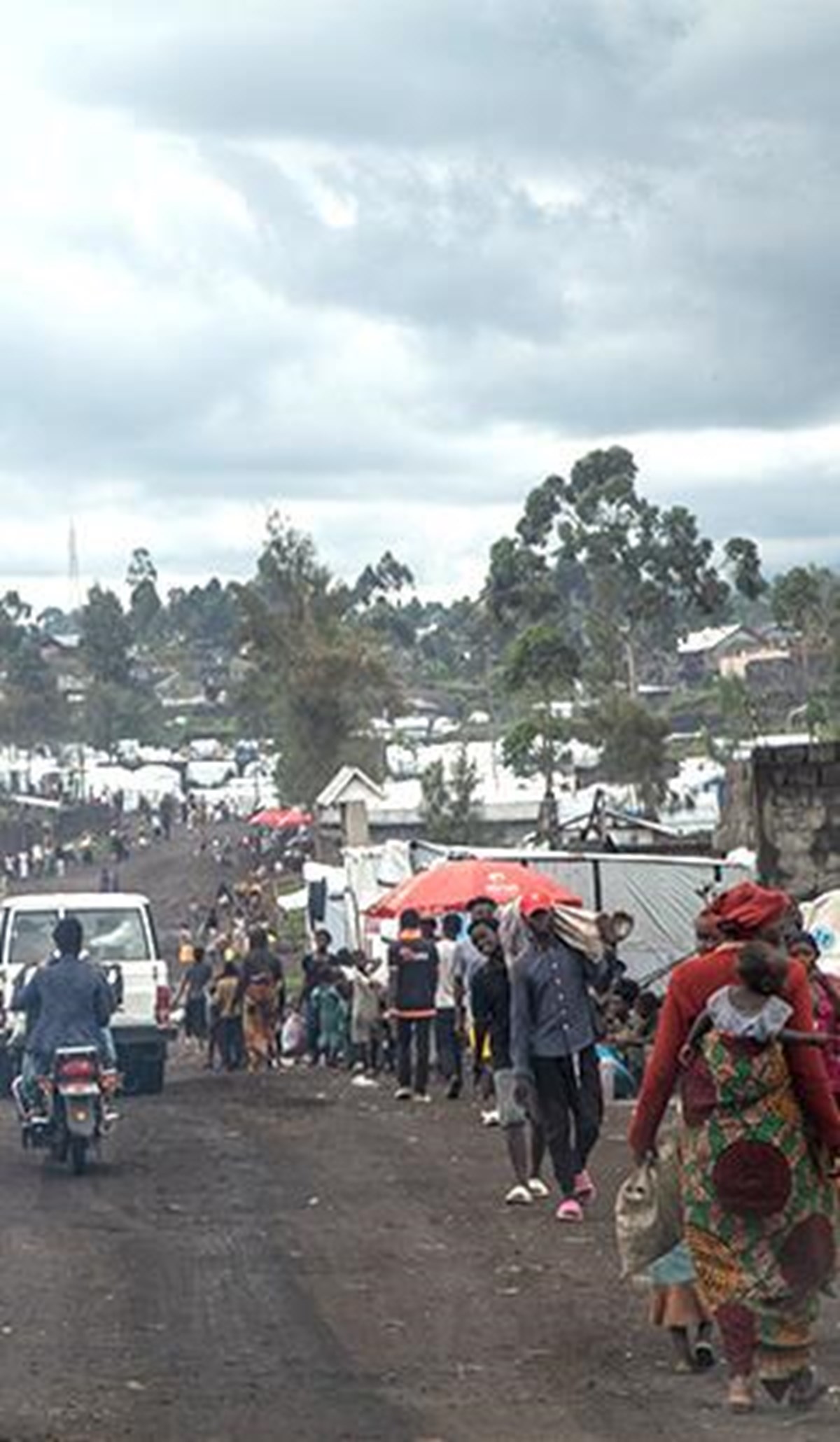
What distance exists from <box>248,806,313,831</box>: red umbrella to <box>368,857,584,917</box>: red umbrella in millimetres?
52797

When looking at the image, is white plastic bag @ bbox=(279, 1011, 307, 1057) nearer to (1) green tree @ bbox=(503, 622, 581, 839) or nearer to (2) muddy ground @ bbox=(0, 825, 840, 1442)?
(2) muddy ground @ bbox=(0, 825, 840, 1442)

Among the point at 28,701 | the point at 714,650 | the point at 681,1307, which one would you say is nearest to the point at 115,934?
the point at 681,1307

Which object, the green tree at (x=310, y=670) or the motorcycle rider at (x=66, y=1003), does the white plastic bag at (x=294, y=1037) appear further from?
the green tree at (x=310, y=670)

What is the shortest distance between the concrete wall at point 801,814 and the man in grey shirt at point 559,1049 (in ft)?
49.5

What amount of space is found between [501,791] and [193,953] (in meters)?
41.5

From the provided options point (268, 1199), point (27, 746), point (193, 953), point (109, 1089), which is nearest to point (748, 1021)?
point (268, 1199)

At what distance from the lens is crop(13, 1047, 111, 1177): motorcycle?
18875mm

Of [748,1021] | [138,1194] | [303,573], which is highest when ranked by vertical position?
[303,573]

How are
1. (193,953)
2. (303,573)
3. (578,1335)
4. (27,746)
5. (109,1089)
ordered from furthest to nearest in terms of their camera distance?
(27,746)
(303,573)
(193,953)
(109,1089)
(578,1335)

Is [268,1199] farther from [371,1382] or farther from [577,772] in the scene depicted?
[577,772]

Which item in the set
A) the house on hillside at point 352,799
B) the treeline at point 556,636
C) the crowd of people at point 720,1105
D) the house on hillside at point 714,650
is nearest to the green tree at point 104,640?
the house on hillside at point 714,650

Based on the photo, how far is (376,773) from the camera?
3127 inches

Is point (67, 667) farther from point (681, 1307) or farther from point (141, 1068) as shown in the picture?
point (681, 1307)

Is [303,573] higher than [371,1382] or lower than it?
higher
